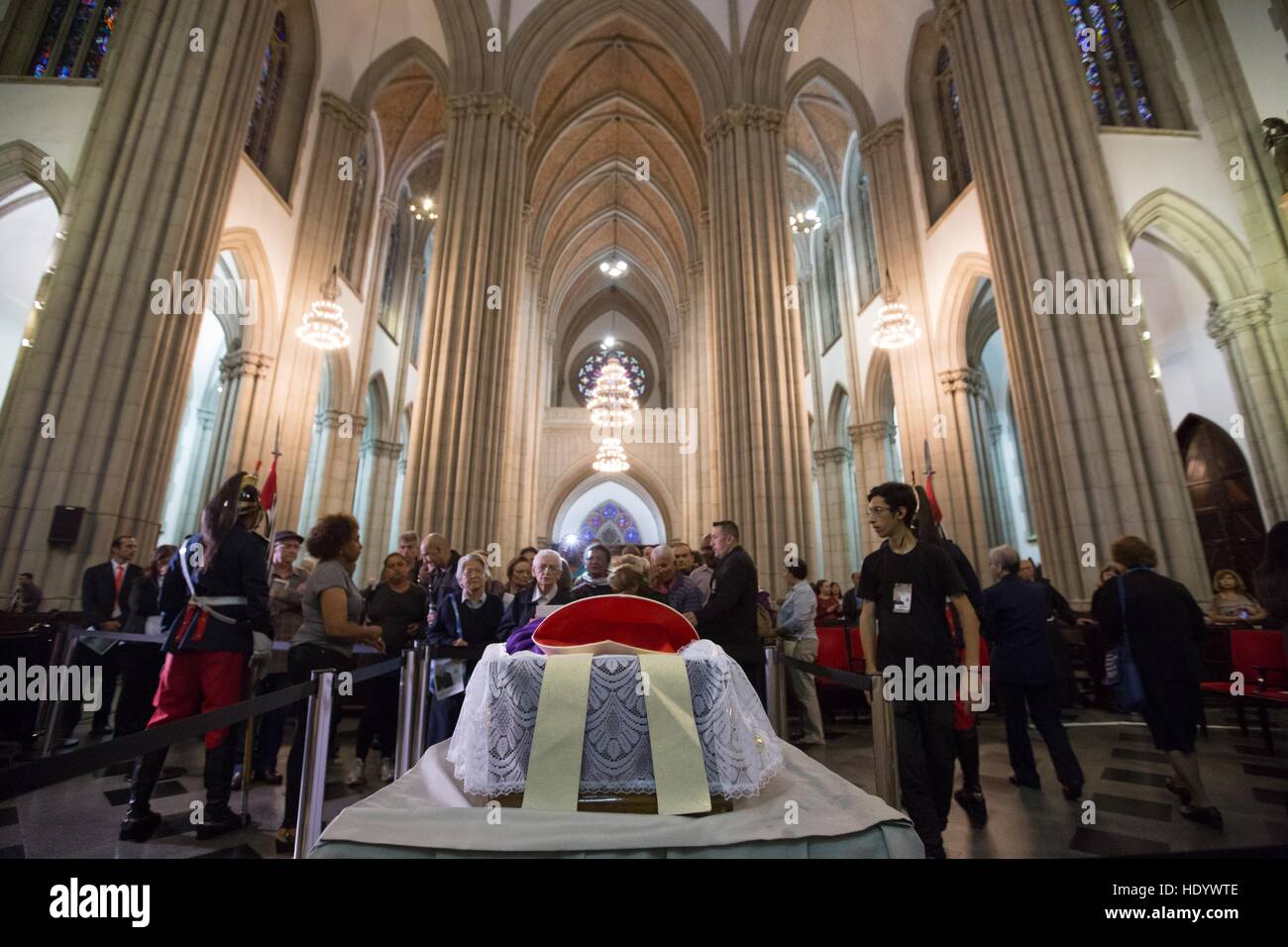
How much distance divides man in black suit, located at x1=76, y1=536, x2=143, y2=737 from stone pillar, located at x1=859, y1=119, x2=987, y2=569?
1068cm

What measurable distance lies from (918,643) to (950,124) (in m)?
12.7

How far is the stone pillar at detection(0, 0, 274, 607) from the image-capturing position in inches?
220

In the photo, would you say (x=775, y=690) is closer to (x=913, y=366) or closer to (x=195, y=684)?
(x=195, y=684)

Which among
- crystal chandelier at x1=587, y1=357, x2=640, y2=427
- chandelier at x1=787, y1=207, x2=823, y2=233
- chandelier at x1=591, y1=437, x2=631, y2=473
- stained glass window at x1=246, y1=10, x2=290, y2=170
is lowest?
chandelier at x1=591, y1=437, x2=631, y2=473

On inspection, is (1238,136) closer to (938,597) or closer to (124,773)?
(938,597)

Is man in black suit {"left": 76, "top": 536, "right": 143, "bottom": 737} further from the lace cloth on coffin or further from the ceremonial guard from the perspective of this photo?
the lace cloth on coffin

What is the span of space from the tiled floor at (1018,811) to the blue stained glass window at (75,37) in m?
9.77

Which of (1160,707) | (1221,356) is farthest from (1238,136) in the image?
(1160,707)

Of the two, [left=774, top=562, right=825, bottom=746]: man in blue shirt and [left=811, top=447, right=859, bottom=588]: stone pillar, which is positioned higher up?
[left=811, top=447, right=859, bottom=588]: stone pillar

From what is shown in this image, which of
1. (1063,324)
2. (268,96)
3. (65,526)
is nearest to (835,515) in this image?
(1063,324)

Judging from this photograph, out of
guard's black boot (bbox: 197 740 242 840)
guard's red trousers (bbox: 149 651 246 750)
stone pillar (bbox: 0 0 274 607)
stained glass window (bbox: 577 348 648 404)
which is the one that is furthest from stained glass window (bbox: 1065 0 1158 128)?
stained glass window (bbox: 577 348 648 404)

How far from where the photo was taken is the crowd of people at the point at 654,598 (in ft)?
7.95

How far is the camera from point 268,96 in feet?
34.5

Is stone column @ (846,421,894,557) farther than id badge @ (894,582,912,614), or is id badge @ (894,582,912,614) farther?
stone column @ (846,421,894,557)
